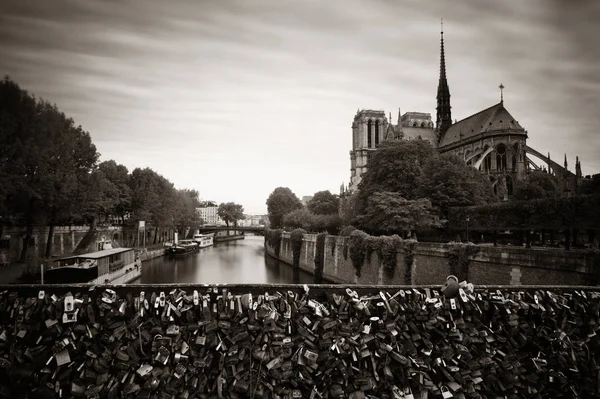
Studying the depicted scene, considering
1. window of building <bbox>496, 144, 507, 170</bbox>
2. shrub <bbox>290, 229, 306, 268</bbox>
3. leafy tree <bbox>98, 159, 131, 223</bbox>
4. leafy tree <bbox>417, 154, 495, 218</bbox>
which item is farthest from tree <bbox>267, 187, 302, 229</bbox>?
leafy tree <bbox>417, 154, 495, 218</bbox>

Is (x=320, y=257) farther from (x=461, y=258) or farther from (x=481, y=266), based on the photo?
(x=481, y=266)

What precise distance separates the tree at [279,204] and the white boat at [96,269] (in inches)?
2130

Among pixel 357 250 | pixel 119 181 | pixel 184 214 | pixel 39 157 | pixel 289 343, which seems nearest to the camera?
pixel 289 343

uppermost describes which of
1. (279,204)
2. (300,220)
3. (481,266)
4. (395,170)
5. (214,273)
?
(395,170)

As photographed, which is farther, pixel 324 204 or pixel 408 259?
pixel 324 204

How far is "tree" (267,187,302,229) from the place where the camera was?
3531 inches

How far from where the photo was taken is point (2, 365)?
20.2 ft

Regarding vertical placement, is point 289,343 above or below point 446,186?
below

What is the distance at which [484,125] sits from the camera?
225 ft

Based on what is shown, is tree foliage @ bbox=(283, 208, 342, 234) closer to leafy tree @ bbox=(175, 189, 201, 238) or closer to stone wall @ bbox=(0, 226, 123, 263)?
leafy tree @ bbox=(175, 189, 201, 238)

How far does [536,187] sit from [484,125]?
2279 centimetres

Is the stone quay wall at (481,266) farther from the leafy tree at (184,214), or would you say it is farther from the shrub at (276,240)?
the leafy tree at (184,214)

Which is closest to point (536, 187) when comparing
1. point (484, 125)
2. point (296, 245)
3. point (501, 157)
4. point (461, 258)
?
point (501, 157)

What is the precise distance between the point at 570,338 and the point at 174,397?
7.59 metres
